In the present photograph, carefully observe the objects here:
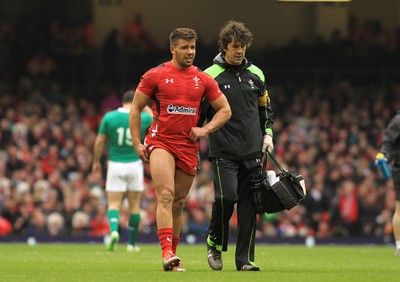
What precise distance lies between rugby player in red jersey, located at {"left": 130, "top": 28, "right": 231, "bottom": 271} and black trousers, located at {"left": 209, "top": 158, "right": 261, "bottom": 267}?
1.17ft

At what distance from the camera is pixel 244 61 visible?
1216cm

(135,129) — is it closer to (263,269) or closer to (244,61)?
(244,61)

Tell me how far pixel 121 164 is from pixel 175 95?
6.87 meters

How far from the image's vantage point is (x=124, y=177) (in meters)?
18.3

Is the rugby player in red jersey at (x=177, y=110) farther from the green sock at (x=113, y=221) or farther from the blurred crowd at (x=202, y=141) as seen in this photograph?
the blurred crowd at (x=202, y=141)

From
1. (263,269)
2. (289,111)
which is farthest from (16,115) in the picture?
(263,269)

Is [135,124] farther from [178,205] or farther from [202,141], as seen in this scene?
[202,141]

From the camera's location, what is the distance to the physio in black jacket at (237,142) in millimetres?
11922

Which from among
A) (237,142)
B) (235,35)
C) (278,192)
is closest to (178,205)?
(237,142)

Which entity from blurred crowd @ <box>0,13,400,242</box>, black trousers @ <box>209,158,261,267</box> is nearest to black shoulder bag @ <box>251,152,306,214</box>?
black trousers @ <box>209,158,261,267</box>

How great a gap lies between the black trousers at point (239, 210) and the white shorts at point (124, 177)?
20.2 feet

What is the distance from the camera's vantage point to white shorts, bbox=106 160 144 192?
18.2 m

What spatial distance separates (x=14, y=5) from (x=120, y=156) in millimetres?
14751

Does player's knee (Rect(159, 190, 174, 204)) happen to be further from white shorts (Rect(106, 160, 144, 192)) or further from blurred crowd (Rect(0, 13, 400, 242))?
blurred crowd (Rect(0, 13, 400, 242))
